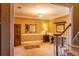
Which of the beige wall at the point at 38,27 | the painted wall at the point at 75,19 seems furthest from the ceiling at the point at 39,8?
the beige wall at the point at 38,27

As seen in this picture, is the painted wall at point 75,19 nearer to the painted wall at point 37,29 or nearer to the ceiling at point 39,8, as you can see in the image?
the ceiling at point 39,8

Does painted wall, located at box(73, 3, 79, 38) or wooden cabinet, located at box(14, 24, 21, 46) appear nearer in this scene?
painted wall, located at box(73, 3, 79, 38)

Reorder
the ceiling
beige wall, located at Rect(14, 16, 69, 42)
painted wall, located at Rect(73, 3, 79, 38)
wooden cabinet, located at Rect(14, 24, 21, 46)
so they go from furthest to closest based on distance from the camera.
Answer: beige wall, located at Rect(14, 16, 69, 42) → wooden cabinet, located at Rect(14, 24, 21, 46) → the ceiling → painted wall, located at Rect(73, 3, 79, 38)

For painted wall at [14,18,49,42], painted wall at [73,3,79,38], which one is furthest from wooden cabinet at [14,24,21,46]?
painted wall at [73,3,79,38]

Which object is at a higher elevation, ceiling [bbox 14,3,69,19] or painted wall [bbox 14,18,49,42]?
ceiling [bbox 14,3,69,19]

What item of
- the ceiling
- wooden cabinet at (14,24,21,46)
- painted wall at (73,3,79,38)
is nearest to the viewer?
painted wall at (73,3,79,38)

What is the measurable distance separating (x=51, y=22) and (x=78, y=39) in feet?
19.4

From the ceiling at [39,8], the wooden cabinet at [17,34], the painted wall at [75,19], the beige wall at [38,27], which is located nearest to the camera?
the painted wall at [75,19]

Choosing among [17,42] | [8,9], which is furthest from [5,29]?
[17,42]

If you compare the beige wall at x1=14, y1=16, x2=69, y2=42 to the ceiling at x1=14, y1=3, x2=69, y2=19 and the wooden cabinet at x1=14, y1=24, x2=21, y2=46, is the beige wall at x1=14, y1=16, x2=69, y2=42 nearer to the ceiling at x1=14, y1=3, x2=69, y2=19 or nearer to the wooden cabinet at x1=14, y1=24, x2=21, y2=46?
the wooden cabinet at x1=14, y1=24, x2=21, y2=46

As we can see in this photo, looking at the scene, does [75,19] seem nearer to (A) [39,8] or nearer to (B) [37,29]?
(A) [39,8]

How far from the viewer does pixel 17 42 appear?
7.39m

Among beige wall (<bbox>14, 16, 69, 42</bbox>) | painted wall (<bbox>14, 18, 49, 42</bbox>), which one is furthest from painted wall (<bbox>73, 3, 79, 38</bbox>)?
painted wall (<bbox>14, 18, 49, 42</bbox>)

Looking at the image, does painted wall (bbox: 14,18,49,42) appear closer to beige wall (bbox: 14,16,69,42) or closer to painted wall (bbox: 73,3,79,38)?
beige wall (bbox: 14,16,69,42)
